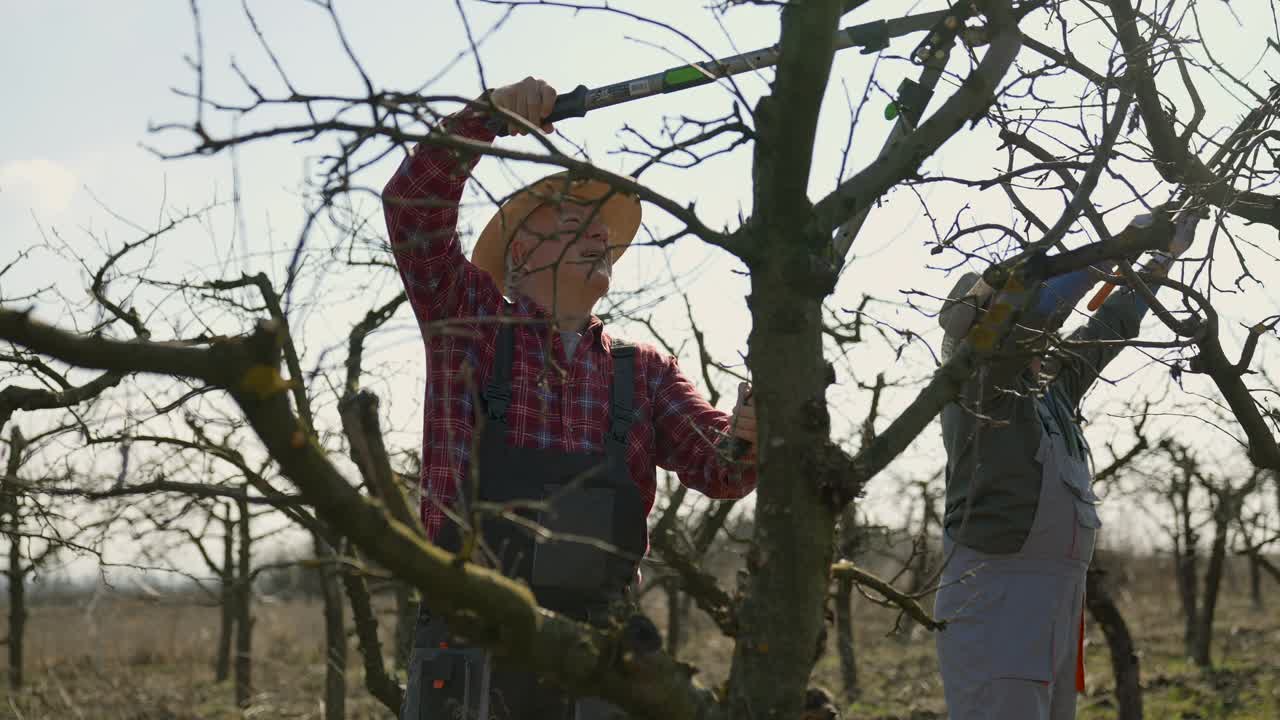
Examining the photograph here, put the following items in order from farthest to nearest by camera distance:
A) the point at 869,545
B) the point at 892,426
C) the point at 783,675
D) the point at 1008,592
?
1. the point at 869,545
2. the point at 1008,592
3. the point at 892,426
4. the point at 783,675

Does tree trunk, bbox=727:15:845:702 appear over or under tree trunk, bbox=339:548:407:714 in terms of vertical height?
over

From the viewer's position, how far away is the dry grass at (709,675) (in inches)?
357

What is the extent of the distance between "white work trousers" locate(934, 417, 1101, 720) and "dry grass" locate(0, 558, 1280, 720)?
381cm

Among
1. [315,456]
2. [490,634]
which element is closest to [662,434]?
[490,634]

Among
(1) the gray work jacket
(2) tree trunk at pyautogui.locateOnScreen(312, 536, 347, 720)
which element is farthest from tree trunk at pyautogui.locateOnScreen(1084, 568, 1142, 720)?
(2) tree trunk at pyautogui.locateOnScreen(312, 536, 347, 720)

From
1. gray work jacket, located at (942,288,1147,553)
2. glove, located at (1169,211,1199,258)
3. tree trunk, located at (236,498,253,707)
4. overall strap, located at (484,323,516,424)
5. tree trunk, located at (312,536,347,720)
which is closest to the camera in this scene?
overall strap, located at (484,323,516,424)

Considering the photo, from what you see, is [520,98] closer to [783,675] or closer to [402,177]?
[402,177]

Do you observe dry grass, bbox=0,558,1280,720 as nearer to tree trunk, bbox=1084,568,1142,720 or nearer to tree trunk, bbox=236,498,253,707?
tree trunk, bbox=236,498,253,707

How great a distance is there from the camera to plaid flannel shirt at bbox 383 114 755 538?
9.25 ft

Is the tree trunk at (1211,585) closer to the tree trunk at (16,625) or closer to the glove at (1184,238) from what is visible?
the glove at (1184,238)

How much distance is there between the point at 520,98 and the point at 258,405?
131 cm

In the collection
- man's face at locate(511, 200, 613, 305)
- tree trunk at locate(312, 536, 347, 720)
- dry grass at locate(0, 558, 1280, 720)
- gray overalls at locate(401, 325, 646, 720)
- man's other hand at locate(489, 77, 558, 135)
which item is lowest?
dry grass at locate(0, 558, 1280, 720)

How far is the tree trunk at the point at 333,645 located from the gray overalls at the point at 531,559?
1388 millimetres

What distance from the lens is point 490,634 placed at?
1.71 m
